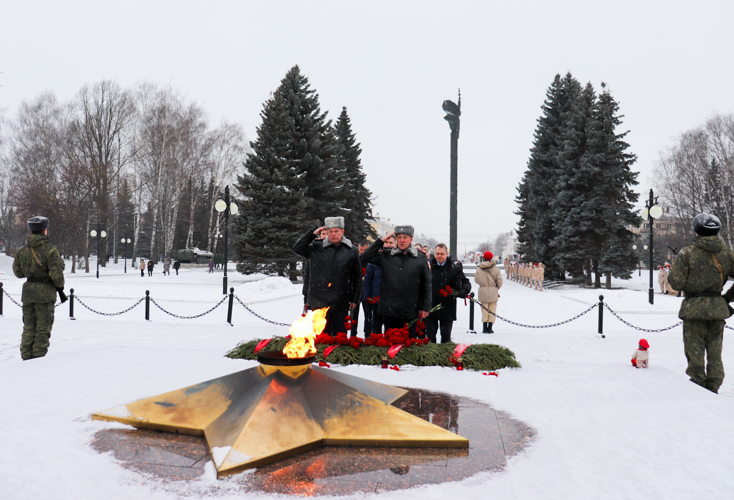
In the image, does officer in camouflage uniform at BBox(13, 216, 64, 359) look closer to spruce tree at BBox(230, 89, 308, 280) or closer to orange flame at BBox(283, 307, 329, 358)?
orange flame at BBox(283, 307, 329, 358)

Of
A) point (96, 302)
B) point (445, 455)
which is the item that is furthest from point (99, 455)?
point (96, 302)

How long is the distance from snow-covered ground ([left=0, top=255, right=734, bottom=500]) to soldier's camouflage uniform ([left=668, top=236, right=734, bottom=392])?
0.30 metres

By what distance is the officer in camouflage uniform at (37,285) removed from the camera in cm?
685

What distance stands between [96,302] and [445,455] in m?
15.3

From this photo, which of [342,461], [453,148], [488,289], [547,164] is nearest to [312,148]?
[453,148]

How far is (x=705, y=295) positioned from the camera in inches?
215

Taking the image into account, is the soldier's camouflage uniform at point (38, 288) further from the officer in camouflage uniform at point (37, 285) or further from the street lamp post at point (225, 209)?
the street lamp post at point (225, 209)

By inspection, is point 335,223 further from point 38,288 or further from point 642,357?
point 642,357

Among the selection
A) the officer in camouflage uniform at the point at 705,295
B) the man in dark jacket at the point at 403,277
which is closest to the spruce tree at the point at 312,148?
the man in dark jacket at the point at 403,277

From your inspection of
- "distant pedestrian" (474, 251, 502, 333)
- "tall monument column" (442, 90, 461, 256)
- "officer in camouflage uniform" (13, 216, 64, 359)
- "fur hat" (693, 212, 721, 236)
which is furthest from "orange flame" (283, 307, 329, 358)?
"tall monument column" (442, 90, 461, 256)

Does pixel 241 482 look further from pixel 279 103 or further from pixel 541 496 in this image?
pixel 279 103

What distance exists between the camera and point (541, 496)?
9.84 ft

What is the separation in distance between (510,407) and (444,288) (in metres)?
3.16

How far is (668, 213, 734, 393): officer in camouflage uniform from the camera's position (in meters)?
5.41
